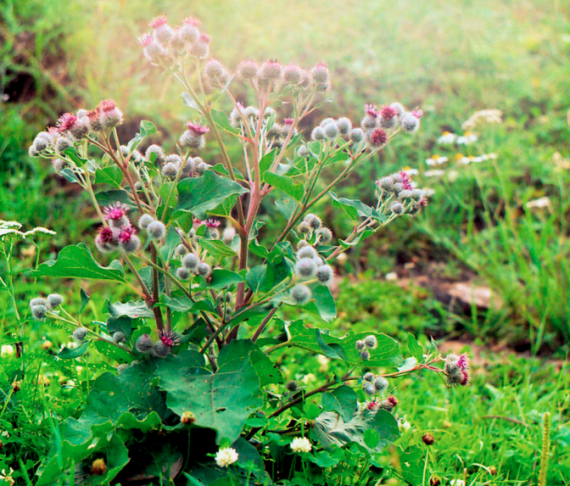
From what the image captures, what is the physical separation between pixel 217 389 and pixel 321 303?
0.29 meters

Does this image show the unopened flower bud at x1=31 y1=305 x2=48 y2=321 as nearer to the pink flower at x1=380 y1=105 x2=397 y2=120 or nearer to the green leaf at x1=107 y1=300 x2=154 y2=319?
the green leaf at x1=107 y1=300 x2=154 y2=319

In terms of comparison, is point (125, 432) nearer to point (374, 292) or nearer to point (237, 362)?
point (237, 362)

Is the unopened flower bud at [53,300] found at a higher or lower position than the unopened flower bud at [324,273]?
lower

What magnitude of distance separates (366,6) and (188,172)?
5466 mm

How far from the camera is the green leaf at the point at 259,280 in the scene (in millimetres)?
1074

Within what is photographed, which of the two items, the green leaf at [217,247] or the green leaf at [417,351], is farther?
the green leaf at [417,351]

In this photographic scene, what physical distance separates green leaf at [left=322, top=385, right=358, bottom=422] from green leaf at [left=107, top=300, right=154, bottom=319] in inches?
19.4

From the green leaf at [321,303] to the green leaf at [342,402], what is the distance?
0.80 ft

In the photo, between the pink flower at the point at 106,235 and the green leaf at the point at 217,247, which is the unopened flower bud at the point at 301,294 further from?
the pink flower at the point at 106,235

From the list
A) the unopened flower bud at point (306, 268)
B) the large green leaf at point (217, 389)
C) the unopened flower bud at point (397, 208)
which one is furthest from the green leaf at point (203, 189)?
the unopened flower bud at point (397, 208)

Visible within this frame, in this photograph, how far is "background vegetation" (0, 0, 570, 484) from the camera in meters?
1.91

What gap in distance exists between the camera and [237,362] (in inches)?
44.2

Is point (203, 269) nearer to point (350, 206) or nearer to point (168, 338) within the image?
Result: point (168, 338)

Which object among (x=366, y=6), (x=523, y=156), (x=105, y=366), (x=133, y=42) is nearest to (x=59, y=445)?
(x=105, y=366)
